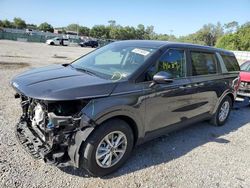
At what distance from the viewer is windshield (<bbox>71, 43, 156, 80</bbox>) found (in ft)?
11.7

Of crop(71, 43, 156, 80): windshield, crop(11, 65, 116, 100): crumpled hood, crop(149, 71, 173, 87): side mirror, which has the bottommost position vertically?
crop(11, 65, 116, 100): crumpled hood

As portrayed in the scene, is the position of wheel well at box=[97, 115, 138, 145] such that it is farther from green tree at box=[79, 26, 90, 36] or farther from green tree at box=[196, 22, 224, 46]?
green tree at box=[196, 22, 224, 46]

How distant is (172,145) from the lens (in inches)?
175

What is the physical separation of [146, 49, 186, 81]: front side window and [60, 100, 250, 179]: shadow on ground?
1289mm

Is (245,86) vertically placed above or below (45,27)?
below

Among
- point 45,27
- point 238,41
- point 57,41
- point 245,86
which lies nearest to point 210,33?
point 238,41

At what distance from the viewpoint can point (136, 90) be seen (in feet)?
11.0

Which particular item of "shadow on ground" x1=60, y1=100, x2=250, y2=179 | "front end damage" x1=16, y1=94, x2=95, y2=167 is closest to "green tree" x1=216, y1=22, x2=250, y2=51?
"shadow on ground" x1=60, y1=100, x2=250, y2=179

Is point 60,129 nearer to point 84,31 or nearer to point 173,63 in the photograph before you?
point 173,63

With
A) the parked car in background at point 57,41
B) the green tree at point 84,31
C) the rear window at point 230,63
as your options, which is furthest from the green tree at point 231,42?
the green tree at point 84,31

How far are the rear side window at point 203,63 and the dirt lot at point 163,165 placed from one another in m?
1.35

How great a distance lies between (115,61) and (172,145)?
1866 mm

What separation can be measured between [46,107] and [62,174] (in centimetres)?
97

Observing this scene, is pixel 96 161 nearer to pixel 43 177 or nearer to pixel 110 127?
pixel 110 127
